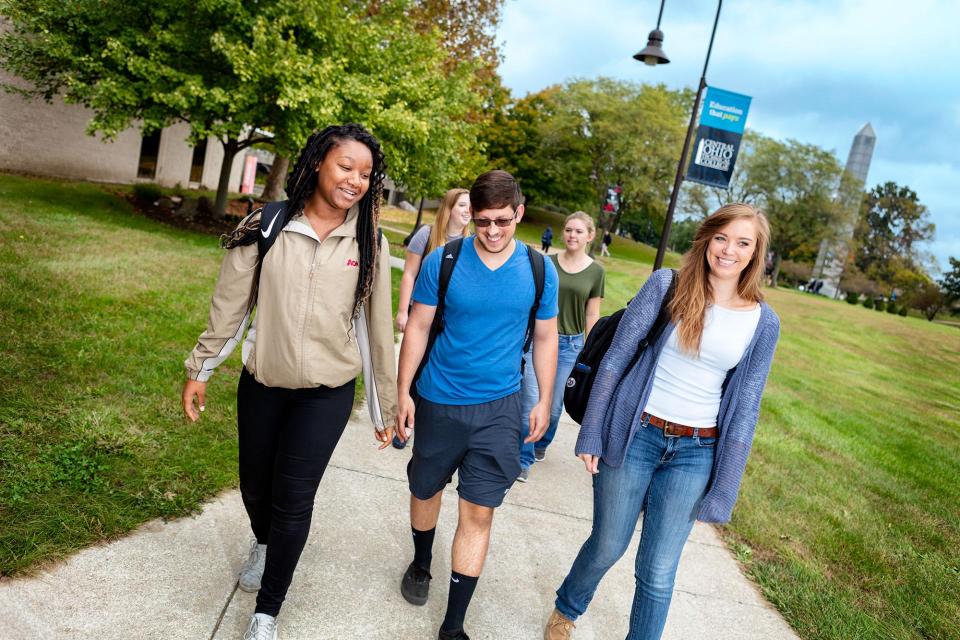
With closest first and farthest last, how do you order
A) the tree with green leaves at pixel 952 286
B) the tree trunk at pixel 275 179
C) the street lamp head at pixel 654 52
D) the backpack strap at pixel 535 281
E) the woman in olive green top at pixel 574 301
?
the backpack strap at pixel 535 281 < the woman in olive green top at pixel 574 301 < the street lamp head at pixel 654 52 < the tree trunk at pixel 275 179 < the tree with green leaves at pixel 952 286

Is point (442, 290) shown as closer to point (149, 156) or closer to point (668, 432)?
point (668, 432)

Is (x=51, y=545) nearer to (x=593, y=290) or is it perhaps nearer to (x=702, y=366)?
(x=702, y=366)

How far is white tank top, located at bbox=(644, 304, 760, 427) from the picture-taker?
8.79 feet

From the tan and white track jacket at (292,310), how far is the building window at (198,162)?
90.8ft

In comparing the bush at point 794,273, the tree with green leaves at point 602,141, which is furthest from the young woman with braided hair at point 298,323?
the bush at point 794,273

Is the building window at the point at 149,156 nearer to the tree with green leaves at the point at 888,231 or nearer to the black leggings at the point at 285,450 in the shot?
the black leggings at the point at 285,450

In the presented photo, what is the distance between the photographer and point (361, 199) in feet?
8.89

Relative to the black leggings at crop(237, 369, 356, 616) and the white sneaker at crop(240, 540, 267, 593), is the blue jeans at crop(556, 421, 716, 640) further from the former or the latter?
the white sneaker at crop(240, 540, 267, 593)

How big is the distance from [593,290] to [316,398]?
296 cm

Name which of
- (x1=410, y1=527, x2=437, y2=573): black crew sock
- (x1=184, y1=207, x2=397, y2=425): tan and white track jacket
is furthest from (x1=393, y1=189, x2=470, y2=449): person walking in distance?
(x1=184, y1=207, x2=397, y2=425): tan and white track jacket

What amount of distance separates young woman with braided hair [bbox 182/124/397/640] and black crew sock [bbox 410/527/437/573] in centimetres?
65

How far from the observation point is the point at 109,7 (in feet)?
45.0

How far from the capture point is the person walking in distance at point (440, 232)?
517cm

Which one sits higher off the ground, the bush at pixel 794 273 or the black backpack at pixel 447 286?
the bush at pixel 794 273
